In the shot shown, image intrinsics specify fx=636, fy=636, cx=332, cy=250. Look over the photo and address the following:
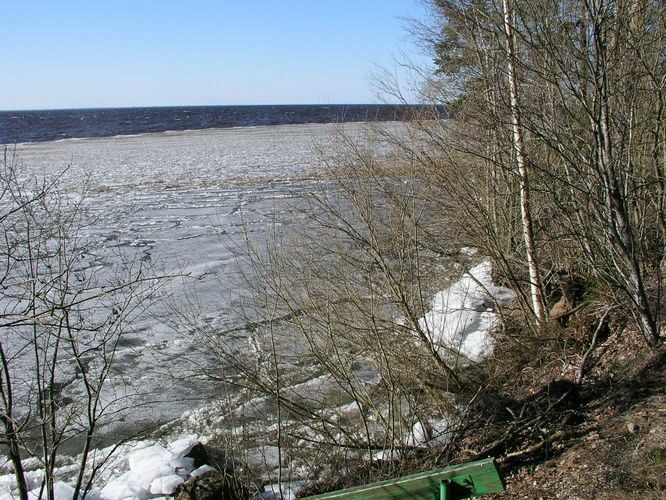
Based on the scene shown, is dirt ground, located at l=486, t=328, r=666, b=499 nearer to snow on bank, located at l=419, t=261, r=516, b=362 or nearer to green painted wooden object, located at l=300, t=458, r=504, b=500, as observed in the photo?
green painted wooden object, located at l=300, t=458, r=504, b=500

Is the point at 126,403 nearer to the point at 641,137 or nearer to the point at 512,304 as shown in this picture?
the point at 512,304

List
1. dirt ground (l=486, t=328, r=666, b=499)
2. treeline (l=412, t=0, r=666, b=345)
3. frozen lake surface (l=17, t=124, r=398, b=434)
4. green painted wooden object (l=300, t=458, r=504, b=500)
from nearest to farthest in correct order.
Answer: green painted wooden object (l=300, t=458, r=504, b=500)
dirt ground (l=486, t=328, r=666, b=499)
treeline (l=412, t=0, r=666, b=345)
frozen lake surface (l=17, t=124, r=398, b=434)

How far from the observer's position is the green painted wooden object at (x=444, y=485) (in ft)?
9.67

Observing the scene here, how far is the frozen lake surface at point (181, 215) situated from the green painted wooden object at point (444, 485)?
9.24ft

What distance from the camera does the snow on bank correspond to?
25.9 feet

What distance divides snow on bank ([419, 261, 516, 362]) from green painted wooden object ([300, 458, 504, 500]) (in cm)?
421

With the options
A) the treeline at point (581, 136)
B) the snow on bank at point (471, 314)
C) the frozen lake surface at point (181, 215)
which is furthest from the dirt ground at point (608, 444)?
the frozen lake surface at point (181, 215)

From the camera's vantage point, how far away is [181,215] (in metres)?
17.3

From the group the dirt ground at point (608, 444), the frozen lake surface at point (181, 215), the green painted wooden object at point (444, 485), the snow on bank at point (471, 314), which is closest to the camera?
the green painted wooden object at point (444, 485)

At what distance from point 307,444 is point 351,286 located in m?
1.57

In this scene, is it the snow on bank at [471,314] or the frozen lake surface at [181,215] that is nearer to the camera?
the frozen lake surface at [181,215]

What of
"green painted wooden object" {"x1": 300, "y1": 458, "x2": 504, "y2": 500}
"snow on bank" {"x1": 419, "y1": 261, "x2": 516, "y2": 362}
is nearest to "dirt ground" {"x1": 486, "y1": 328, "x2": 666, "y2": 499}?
"green painted wooden object" {"x1": 300, "y1": 458, "x2": 504, "y2": 500}

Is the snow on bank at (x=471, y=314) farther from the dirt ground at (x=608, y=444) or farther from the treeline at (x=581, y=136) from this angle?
the dirt ground at (x=608, y=444)

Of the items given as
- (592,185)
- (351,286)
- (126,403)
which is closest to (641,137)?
(592,185)
